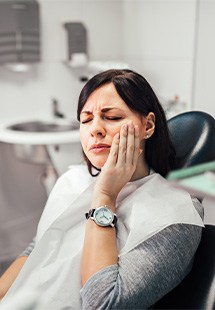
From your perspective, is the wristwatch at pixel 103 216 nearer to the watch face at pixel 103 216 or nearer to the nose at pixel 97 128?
the watch face at pixel 103 216

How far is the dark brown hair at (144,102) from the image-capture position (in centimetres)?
87

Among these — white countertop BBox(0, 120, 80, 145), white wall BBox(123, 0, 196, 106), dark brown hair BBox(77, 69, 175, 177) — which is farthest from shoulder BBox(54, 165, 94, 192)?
white wall BBox(123, 0, 196, 106)

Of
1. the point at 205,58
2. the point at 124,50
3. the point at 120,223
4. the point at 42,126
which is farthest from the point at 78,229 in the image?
the point at 124,50

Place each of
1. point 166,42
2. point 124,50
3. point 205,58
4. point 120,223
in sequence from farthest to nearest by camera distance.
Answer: point 124,50, point 166,42, point 205,58, point 120,223

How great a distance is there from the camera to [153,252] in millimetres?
771

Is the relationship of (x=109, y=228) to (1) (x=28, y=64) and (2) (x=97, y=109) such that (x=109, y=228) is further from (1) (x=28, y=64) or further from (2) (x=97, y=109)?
(1) (x=28, y=64)

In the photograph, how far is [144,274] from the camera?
2.46 ft

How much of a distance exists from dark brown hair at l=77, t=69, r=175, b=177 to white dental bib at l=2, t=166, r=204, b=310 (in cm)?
5

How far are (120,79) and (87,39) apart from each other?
1.38m

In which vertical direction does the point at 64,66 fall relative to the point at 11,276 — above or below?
above

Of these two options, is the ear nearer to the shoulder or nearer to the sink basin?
the shoulder

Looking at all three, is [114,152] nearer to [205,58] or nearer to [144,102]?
[144,102]

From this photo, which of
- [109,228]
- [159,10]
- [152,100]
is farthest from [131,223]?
[159,10]

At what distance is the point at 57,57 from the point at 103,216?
152 centimetres
